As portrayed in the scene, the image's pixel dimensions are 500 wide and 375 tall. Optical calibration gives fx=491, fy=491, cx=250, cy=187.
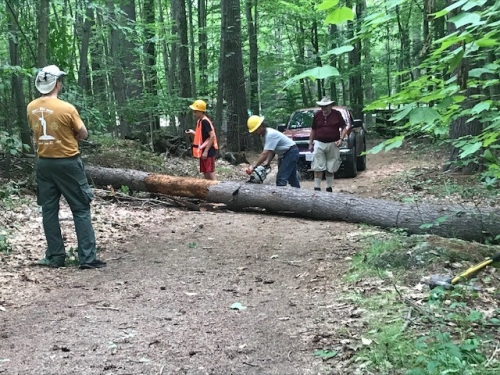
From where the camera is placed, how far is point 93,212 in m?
8.29

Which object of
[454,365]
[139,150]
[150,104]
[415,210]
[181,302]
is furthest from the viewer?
[139,150]

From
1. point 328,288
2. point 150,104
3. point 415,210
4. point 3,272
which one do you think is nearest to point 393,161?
point 150,104

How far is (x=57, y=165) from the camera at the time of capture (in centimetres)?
562

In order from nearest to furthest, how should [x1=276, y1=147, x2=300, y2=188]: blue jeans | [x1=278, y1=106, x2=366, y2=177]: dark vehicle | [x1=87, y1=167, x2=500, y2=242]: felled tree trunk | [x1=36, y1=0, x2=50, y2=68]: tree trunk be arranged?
1. [x1=87, y1=167, x2=500, y2=242]: felled tree trunk
2. [x1=36, y1=0, x2=50, y2=68]: tree trunk
3. [x1=276, y1=147, x2=300, y2=188]: blue jeans
4. [x1=278, y1=106, x2=366, y2=177]: dark vehicle

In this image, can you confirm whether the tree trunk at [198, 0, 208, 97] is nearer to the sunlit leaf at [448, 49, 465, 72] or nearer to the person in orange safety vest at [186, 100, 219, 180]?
the person in orange safety vest at [186, 100, 219, 180]

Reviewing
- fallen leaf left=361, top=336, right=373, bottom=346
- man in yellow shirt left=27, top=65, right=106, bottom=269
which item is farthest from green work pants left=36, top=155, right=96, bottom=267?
fallen leaf left=361, top=336, right=373, bottom=346

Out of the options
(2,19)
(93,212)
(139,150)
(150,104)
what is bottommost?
(93,212)

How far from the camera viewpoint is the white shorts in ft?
34.2

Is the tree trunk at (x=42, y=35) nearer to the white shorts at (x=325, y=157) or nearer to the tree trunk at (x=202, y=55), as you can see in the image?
the white shorts at (x=325, y=157)

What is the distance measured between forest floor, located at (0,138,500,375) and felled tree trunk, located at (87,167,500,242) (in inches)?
11.2

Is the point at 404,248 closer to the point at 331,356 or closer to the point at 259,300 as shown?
the point at 259,300

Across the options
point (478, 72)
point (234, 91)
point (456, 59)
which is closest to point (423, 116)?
point (456, 59)

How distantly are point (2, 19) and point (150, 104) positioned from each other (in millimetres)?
4498

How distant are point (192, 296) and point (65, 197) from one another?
2.00m
